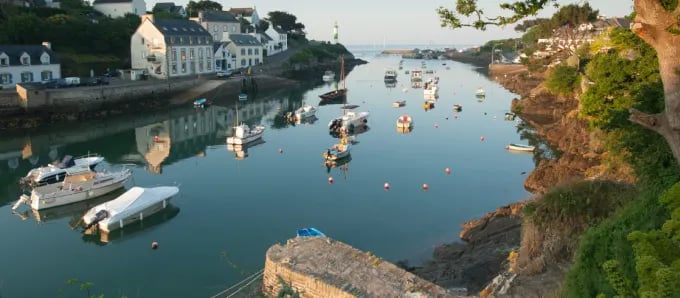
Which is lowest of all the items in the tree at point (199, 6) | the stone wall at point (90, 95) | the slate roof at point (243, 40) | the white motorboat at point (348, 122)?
the white motorboat at point (348, 122)

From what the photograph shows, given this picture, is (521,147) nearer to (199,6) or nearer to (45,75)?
(45,75)

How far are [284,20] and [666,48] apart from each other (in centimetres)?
10810

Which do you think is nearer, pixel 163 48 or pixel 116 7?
pixel 163 48

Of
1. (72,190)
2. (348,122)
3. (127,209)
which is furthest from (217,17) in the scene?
(127,209)

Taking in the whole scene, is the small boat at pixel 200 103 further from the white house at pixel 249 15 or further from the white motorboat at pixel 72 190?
the white house at pixel 249 15

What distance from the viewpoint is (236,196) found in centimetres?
2514

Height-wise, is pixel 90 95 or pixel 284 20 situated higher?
pixel 284 20

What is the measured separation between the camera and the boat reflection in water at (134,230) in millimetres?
19875

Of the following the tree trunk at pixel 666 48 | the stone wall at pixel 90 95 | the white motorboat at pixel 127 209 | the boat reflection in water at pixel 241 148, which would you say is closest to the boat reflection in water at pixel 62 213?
the white motorboat at pixel 127 209

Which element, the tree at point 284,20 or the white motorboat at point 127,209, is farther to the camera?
the tree at point 284,20

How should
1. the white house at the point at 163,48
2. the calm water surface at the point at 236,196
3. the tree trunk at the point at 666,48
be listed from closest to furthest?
the tree trunk at the point at 666,48, the calm water surface at the point at 236,196, the white house at the point at 163,48

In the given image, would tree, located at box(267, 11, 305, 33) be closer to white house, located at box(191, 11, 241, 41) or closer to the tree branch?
white house, located at box(191, 11, 241, 41)

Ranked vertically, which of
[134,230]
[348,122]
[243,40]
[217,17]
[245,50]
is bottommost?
[134,230]

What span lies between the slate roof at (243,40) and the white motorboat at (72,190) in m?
51.2
